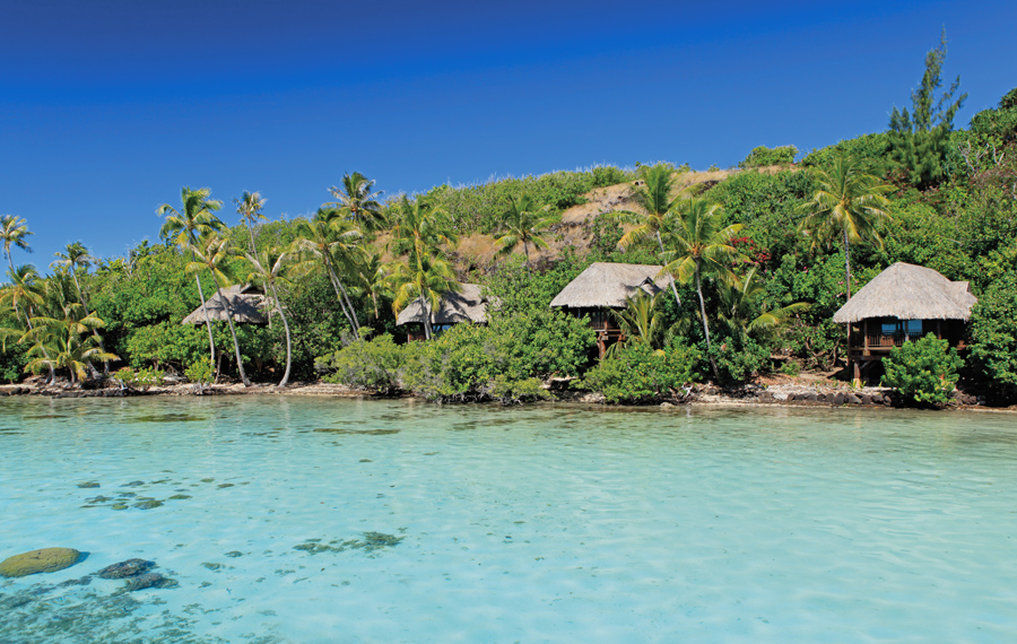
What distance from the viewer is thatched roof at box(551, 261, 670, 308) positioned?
22500mm

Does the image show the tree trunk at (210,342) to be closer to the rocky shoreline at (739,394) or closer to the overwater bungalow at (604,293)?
the rocky shoreline at (739,394)

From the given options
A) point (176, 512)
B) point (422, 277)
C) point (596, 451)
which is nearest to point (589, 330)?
point (422, 277)

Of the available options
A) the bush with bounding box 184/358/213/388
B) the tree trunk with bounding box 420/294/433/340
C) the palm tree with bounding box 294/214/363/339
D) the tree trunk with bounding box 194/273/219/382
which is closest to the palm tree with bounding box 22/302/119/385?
the tree trunk with bounding box 194/273/219/382

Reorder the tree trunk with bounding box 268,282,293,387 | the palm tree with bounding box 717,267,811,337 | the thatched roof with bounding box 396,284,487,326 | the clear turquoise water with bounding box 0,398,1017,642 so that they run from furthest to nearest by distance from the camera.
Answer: the thatched roof with bounding box 396,284,487,326, the tree trunk with bounding box 268,282,293,387, the palm tree with bounding box 717,267,811,337, the clear turquoise water with bounding box 0,398,1017,642

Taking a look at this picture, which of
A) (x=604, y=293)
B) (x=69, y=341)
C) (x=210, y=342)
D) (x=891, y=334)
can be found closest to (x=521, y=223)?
(x=604, y=293)

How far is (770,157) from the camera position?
43000 millimetres

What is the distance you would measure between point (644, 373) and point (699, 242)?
14.4ft

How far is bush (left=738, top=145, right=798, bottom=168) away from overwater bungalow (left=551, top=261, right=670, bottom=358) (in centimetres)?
2397

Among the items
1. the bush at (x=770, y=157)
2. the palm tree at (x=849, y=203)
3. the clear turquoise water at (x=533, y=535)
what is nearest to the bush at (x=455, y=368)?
the clear turquoise water at (x=533, y=535)

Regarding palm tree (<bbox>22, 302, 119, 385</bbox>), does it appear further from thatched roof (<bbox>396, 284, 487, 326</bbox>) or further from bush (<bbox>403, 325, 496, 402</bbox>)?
bush (<bbox>403, 325, 496, 402</bbox>)

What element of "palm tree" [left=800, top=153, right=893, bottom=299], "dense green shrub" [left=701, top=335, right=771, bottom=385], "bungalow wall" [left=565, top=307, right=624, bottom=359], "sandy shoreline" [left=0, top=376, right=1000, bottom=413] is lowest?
"sandy shoreline" [left=0, top=376, right=1000, bottom=413]

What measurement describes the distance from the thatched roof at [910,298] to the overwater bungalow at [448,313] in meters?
14.1

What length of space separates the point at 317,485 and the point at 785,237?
21857 millimetres

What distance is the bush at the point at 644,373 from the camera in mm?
19156
